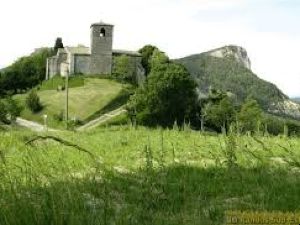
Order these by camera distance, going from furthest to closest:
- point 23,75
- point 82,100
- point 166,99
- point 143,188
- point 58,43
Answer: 1. point 58,43
2. point 23,75
3. point 82,100
4. point 166,99
5. point 143,188


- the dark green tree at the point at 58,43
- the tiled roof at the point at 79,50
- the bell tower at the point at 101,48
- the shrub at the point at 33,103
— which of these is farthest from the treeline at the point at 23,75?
the shrub at the point at 33,103

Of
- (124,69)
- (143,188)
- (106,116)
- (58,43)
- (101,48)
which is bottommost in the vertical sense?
(106,116)

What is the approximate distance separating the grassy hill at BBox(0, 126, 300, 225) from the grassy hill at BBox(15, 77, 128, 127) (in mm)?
85346

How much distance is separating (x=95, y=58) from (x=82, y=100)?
2701cm

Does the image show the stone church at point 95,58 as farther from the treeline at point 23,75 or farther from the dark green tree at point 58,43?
the dark green tree at point 58,43

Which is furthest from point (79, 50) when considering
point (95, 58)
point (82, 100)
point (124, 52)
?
point (82, 100)

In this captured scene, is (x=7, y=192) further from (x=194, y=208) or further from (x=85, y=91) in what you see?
(x=85, y=91)

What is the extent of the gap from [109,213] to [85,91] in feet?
359

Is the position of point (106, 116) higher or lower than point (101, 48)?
lower

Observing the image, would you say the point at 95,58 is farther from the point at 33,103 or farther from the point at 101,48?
the point at 33,103

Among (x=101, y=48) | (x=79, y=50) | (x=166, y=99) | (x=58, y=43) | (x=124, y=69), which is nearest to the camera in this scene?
(x=166, y=99)

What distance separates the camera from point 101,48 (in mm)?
135625

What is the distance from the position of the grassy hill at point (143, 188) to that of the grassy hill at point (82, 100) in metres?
85.3

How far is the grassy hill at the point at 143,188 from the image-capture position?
4977 mm
